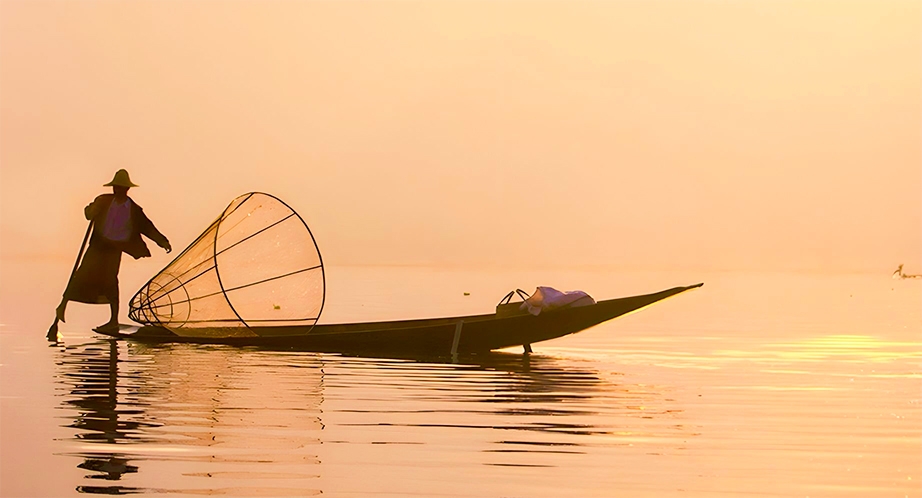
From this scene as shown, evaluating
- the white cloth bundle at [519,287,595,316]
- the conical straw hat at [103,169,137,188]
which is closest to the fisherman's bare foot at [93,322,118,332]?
the conical straw hat at [103,169,137,188]

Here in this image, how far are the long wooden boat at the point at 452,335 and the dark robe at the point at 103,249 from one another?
0.70 m

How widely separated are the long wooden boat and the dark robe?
2.28ft

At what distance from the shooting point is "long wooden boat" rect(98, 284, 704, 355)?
50.9ft

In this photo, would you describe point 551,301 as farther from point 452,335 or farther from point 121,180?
point 121,180

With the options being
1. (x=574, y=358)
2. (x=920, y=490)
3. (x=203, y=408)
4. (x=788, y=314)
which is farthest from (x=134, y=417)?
(x=788, y=314)

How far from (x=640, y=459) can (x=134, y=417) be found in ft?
12.9

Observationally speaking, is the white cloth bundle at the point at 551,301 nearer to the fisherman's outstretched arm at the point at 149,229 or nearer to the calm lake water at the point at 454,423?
the calm lake water at the point at 454,423

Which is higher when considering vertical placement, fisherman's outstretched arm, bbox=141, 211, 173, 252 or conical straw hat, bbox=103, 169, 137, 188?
conical straw hat, bbox=103, 169, 137, 188

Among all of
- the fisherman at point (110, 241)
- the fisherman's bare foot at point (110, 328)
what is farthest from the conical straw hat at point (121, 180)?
the fisherman's bare foot at point (110, 328)

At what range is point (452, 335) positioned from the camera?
15.8 meters

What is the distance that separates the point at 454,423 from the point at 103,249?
8212 mm

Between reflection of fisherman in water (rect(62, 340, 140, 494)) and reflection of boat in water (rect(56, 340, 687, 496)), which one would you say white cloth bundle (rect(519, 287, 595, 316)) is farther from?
reflection of fisherman in water (rect(62, 340, 140, 494))

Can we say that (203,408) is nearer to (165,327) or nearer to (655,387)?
(655,387)

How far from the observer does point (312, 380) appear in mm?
12688
